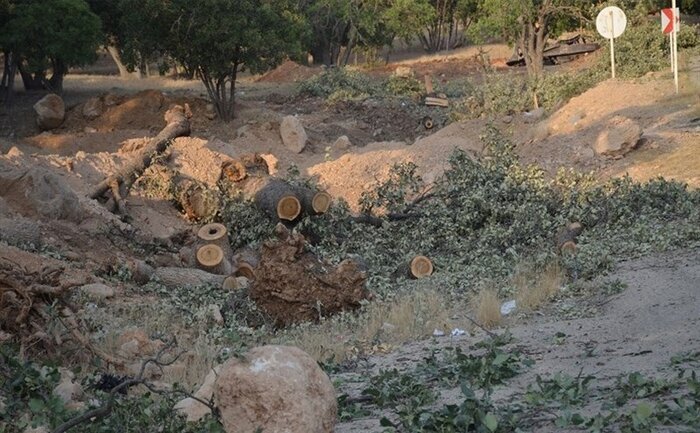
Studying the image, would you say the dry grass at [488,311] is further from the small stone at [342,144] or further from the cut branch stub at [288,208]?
the small stone at [342,144]

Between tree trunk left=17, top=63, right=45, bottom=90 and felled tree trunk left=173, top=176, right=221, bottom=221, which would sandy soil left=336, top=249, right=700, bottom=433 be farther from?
tree trunk left=17, top=63, right=45, bottom=90

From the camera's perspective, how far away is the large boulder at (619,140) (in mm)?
18562

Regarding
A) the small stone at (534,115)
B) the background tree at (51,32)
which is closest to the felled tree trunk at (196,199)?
the small stone at (534,115)

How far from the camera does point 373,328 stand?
9594 mm

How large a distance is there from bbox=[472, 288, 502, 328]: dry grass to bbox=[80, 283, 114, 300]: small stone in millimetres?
3598

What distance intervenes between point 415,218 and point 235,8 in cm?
1340

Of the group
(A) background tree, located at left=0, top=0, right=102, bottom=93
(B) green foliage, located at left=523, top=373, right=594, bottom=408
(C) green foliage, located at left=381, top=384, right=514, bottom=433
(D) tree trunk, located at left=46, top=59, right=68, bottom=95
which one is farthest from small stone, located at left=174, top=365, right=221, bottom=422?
(D) tree trunk, located at left=46, top=59, right=68, bottom=95

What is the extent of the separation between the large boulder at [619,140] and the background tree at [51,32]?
14.8 meters

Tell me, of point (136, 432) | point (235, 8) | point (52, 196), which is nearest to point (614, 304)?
point (136, 432)

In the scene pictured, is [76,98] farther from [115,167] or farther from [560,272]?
[560,272]

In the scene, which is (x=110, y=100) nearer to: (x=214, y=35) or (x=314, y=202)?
(x=214, y=35)

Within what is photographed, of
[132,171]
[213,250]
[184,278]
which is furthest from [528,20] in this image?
[184,278]

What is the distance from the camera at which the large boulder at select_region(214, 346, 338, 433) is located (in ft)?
18.5

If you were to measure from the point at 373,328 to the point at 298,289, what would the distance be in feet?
5.08
